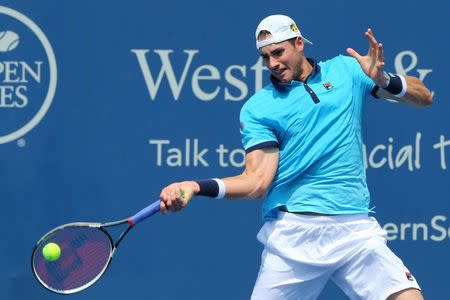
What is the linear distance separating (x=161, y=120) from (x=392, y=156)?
120 centimetres

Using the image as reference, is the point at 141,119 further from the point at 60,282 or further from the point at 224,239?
the point at 60,282

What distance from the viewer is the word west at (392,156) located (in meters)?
7.23

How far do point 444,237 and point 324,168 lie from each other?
1.42 metres

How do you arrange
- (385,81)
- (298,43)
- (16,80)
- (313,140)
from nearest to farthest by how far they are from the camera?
(385,81) < (313,140) < (298,43) < (16,80)

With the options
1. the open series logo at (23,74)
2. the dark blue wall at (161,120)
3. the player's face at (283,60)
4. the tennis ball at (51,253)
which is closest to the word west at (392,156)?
the dark blue wall at (161,120)

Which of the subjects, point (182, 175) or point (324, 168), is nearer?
point (324, 168)

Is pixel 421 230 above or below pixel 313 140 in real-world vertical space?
below

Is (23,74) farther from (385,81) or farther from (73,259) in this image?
(385,81)

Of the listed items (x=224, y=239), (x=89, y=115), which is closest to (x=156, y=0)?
(x=89, y=115)

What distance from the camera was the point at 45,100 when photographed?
23.6ft

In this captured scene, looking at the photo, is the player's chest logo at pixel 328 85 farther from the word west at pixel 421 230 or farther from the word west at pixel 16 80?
the word west at pixel 16 80

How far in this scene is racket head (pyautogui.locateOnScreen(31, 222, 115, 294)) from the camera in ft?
20.0

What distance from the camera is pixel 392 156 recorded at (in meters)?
7.23

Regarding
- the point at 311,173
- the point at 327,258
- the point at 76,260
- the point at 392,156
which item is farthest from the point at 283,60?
the point at 392,156
